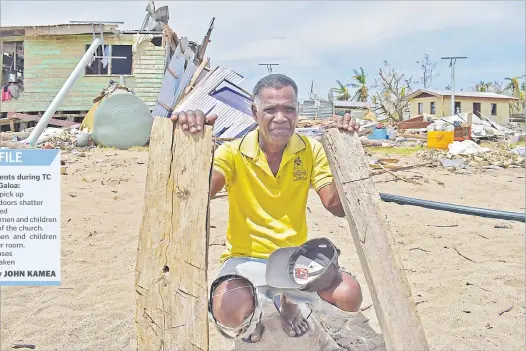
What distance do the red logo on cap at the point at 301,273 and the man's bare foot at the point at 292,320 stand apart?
63 centimetres

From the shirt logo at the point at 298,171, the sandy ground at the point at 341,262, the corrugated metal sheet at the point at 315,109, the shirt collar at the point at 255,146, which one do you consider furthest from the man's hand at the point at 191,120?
the corrugated metal sheet at the point at 315,109

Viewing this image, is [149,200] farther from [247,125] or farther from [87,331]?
[247,125]

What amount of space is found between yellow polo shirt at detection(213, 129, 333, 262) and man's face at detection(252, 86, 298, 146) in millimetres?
217

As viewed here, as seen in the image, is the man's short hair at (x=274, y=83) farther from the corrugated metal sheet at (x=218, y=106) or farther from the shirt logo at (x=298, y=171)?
the corrugated metal sheet at (x=218, y=106)

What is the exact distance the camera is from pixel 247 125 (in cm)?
1242

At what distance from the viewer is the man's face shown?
223 cm

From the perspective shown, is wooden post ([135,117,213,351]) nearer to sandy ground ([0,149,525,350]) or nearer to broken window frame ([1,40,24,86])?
sandy ground ([0,149,525,350])

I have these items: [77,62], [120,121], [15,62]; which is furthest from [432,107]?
[120,121]

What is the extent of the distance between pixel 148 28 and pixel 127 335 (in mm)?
16217

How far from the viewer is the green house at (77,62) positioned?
16406 mm

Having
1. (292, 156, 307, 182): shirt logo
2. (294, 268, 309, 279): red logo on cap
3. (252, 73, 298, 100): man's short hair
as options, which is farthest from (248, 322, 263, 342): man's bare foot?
(252, 73, 298, 100): man's short hair

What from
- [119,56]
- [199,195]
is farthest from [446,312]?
[119,56]

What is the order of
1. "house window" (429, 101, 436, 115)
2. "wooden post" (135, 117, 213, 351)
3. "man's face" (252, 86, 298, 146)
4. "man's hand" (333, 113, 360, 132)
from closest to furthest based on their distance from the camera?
"wooden post" (135, 117, 213, 351)
"man's hand" (333, 113, 360, 132)
"man's face" (252, 86, 298, 146)
"house window" (429, 101, 436, 115)

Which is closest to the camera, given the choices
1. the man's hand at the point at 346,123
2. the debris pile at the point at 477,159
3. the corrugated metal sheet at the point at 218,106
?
the man's hand at the point at 346,123
